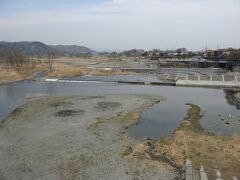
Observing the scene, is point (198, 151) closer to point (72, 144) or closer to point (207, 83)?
point (72, 144)

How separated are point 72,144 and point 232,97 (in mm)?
21177

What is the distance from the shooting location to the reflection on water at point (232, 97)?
100.0ft

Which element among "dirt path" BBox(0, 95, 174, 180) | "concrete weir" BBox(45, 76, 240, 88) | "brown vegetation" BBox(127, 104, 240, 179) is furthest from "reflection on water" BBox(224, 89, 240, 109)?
"brown vegetation" BBox(127, 104, 240, 179)

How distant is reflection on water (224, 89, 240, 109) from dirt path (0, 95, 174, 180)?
770 centimetres

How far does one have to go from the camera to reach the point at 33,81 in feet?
160

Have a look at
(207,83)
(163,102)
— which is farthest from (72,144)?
(207,83)

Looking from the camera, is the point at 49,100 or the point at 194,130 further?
the point at 49,100

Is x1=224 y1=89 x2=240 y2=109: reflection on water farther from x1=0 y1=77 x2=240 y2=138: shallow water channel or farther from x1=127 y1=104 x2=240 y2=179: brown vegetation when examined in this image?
x1=127 y1=104 x2=240 y2=179: brown vegetation

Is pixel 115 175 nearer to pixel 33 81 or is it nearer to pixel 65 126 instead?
pixel 65 126

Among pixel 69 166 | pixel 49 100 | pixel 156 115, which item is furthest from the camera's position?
pixel 49 100

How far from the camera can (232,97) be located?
112 feet

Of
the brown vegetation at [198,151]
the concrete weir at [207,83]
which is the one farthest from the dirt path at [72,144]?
the concrete weir at [207,83]

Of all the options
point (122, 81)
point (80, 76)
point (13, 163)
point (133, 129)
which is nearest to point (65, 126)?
point (133, 129)

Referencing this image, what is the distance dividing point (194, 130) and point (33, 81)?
32841 millimetres
